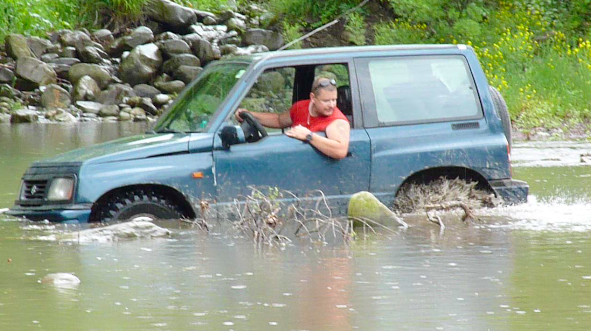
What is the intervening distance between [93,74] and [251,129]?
76.3 feet

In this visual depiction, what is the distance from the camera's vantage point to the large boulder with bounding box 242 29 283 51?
35656 millimetres

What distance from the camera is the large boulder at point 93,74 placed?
107ft

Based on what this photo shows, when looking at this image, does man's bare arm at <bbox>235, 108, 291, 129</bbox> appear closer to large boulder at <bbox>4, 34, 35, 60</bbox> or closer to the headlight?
the headlight

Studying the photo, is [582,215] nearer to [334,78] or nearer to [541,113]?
[334,78]

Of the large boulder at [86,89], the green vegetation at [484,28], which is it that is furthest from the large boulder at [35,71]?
the green vegetation at [484,28]

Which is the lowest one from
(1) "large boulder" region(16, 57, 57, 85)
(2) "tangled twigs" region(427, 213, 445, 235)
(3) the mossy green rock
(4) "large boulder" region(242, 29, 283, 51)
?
(2) "tangled twigs" region(427, 213, 445, 235)

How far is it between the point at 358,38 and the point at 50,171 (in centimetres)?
2198

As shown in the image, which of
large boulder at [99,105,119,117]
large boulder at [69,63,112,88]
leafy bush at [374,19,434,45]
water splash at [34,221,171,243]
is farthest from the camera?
large boulder at [69,63,112,88]

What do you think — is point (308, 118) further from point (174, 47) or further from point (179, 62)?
point (174, 47)

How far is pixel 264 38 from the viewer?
35.8m

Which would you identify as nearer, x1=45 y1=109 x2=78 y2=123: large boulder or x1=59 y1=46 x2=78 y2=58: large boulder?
x1=45 y1=109 x2=78 y2=123: large boulder

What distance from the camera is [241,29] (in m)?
37.4

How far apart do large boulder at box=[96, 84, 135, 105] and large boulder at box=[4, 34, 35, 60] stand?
264cm

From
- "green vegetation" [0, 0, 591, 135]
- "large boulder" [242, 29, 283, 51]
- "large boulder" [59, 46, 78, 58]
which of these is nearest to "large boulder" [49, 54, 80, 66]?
"large boulder" [59, 46, 78, 58]
